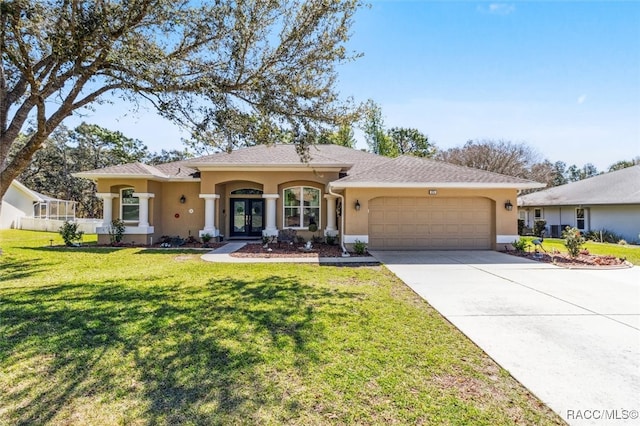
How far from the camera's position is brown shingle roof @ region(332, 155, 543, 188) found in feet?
41.2

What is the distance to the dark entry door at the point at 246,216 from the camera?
1796 centimetres

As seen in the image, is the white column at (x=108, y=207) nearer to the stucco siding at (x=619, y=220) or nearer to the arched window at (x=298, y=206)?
the arched window at (x=298, y=206)

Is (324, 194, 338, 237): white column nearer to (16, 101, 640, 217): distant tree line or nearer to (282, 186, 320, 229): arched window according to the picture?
(282, 186, 320, 229): arched window

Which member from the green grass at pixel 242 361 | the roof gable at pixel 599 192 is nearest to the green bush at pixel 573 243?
the green grass at pixel 242 361

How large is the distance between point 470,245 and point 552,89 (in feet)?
24.3

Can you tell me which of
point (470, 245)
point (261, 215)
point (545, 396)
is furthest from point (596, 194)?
point (545, 396)


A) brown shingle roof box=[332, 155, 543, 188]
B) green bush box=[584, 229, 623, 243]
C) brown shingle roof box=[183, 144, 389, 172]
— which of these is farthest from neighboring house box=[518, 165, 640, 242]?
brown shingle roof box=[183, 144, 389, 172]

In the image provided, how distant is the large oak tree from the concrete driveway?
554 cm

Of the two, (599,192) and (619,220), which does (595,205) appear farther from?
(619,220)

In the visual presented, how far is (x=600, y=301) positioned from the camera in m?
6.38

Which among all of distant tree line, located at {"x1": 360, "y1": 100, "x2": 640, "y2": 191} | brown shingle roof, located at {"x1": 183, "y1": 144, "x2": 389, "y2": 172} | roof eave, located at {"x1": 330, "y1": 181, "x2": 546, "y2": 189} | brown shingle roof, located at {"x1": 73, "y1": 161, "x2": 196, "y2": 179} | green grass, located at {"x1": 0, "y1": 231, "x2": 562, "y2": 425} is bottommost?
green grass, located at {"x1": 0, "y1": 231, "x2": 562, "y2": 425}

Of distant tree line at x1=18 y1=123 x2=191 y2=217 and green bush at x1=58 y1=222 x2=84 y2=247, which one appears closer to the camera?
green bush at x1=58 y1=222 x2=84 y2=247

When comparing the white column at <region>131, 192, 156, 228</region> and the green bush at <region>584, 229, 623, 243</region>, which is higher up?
the white column at <region>131, 192, 156, 228</region>

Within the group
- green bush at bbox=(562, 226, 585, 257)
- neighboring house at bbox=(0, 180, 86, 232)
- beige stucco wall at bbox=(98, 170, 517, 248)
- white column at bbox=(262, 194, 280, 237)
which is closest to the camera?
green bush at bbox=(562, 226, 585, 257)
